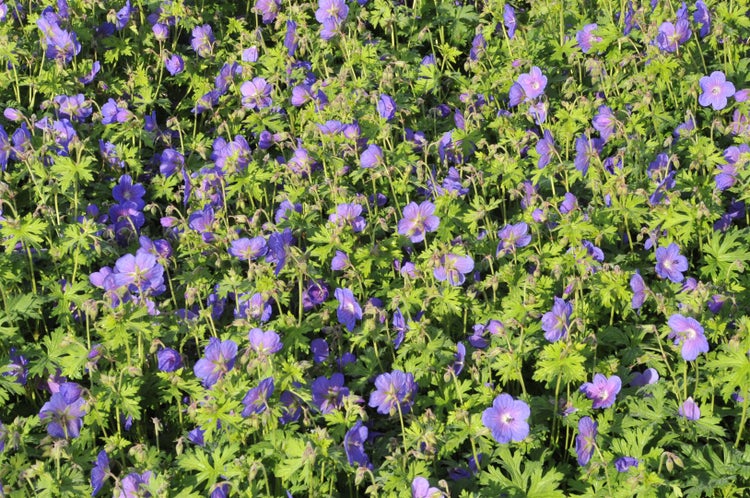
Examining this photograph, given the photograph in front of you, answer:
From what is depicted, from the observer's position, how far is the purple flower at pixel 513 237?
12.4 ft

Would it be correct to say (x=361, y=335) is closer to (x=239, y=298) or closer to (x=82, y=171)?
(x=239, y=298)

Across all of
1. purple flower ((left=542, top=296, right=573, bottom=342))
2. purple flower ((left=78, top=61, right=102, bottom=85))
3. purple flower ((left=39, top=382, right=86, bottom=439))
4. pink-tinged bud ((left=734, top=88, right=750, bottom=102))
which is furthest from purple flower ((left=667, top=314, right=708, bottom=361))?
purple flower ((left=78, top=61, right=102, bottom=85))

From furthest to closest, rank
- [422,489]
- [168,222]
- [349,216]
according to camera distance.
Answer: [168,222]
[349,216]
[422,489]

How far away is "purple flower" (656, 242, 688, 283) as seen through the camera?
366 centimetres

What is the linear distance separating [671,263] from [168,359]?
2096mm

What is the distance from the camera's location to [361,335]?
353 centimetres

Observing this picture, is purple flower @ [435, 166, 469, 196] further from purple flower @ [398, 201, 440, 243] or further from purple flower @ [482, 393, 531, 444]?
purple flower @ [482, 393, 531, 444]

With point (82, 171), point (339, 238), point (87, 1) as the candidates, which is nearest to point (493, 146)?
point (339, 238)

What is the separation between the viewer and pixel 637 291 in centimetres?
345

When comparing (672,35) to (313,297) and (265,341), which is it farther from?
(265,341)

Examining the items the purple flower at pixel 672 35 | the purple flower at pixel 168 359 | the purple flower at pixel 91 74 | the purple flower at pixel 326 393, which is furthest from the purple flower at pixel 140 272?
the purple flower at pixel 672 35

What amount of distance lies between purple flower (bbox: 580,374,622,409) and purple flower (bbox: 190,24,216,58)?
305cm

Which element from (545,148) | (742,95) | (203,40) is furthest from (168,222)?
(742,95)

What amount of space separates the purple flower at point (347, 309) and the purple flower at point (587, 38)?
2300 millimetres
